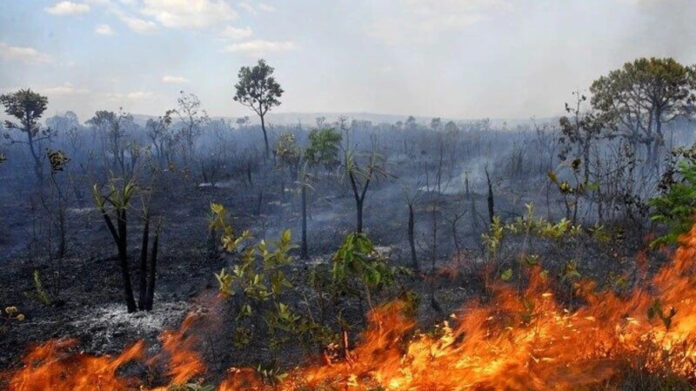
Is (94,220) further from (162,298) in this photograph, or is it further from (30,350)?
(30,350)

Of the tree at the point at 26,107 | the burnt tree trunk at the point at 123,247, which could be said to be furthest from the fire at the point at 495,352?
the tree at the point at 26,107

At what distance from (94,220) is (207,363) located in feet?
47.8

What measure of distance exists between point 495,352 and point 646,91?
22.6m

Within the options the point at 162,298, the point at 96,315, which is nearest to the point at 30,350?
the point at 96,315

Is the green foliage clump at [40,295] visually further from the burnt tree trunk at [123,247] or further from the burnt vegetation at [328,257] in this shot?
the burnt tree trunk at [123,247]

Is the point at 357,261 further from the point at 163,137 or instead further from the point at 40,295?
the point at 163,137

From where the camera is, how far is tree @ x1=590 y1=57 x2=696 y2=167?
22609mm

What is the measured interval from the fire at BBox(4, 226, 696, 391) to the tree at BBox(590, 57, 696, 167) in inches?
629

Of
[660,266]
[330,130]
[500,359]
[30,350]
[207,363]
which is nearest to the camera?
[500,359]

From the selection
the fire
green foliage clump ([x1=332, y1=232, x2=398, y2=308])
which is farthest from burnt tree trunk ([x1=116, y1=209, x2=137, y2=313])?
green foliage clump ([x1=332, y1=232, x2=398, y2=308])

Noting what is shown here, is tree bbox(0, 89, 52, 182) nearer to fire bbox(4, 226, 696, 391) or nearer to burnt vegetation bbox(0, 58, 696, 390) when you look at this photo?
burnt vegetation bbox(0, 58, 696, 390)

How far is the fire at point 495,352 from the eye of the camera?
5395 millimetres

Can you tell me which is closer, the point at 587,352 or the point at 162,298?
the point at 587,352

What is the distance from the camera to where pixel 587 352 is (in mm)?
5891
